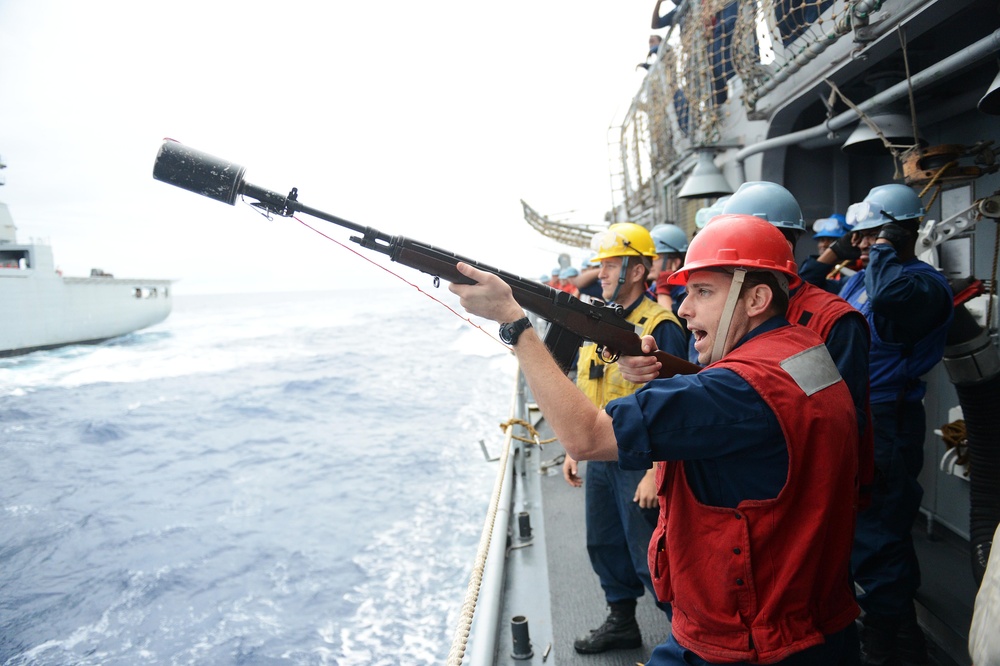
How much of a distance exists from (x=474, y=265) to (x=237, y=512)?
8929 mm

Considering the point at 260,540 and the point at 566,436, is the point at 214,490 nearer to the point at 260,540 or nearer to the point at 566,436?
the point at 260,540

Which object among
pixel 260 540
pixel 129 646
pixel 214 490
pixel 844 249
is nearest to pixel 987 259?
pixel 844 249

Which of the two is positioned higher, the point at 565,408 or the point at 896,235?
the point at 896,235

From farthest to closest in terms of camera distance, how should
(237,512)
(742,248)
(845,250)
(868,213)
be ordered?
(237,512), (845,250), (868,213), (742,248)

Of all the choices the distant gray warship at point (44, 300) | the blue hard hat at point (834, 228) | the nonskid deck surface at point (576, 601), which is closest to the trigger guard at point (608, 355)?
the nonskid deck surface at point (576, 601)

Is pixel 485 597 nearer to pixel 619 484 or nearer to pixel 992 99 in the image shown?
pixel 619 484

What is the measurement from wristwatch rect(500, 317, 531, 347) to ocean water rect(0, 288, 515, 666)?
4.16m

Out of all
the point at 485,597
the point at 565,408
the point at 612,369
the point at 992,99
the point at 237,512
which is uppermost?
the point at 992,99

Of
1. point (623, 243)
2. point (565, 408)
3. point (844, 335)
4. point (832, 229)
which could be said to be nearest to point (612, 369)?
point (623, 243)

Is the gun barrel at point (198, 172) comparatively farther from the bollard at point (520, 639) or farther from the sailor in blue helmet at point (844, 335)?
the bollard at point (520, 639)

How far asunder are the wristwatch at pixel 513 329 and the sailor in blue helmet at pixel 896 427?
72.2 inches

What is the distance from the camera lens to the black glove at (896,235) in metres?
2.79

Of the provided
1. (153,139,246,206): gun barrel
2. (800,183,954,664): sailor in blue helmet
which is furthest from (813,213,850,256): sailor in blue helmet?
(153,139,246,206): gun barrel

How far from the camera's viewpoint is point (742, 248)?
1509 millimetres
